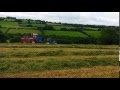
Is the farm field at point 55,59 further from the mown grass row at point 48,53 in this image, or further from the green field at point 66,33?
the green field at point 66,33

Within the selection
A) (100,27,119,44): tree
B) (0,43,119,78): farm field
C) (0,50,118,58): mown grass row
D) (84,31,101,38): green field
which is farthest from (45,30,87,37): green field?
(0,50,118,58): mown grass row

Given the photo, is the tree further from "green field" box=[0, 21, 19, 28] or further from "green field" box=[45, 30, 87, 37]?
"green field" box=[0, 21, 19, 28]

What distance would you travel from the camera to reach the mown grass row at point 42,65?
908 centimetres

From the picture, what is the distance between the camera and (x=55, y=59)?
953cm

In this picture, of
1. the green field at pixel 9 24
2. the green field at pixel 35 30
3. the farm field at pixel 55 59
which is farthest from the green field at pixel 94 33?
the green field at pixel 9 24

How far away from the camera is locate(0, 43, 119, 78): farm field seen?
898 centimetres

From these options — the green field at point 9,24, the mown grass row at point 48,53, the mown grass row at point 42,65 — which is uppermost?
the green field at point 9,24

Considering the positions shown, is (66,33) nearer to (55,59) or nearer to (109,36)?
(55,59)

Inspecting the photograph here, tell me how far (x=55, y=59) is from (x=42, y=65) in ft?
1.61

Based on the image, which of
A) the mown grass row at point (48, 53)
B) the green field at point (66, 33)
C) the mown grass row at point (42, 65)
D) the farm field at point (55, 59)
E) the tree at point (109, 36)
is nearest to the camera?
the tree at point (109, 36)

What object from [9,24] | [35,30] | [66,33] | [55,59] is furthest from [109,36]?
[9,24]

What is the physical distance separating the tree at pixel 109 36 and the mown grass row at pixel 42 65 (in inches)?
35.9

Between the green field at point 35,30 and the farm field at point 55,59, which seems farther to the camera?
the farm field at point 55,59
